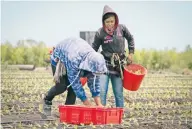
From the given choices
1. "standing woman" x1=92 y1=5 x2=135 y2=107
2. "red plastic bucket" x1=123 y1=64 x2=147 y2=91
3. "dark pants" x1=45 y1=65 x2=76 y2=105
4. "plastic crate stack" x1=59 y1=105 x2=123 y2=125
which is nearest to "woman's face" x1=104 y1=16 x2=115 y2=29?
"standing woman" x1=92 y1=5 x2=135 y2=107

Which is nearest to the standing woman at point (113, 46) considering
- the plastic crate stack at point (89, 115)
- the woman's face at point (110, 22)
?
the woman's face at point (110, 22)

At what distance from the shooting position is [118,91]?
521cm

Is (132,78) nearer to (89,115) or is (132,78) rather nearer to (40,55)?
(89,115)

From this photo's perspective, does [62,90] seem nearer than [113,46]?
Yes

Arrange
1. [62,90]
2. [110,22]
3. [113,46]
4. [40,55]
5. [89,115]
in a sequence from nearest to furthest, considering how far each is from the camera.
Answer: [89,115] < [62,90] < [110,22] < [113,46] < [40,55]

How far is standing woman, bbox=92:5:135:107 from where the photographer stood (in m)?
4.99

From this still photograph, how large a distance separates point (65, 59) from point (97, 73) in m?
0.41

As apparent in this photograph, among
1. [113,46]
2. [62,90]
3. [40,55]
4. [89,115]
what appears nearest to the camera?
[89,115]

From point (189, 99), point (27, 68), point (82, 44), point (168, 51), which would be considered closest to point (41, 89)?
point (189, 99)

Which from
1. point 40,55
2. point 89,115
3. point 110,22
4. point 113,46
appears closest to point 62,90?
point 89,115

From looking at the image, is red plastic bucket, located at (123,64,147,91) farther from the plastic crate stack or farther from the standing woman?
the plastic crate stack

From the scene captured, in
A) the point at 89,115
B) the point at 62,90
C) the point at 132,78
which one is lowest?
the point at 89,115

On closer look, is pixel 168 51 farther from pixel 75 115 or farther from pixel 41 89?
pixel 75 115

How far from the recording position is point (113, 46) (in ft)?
16.7
